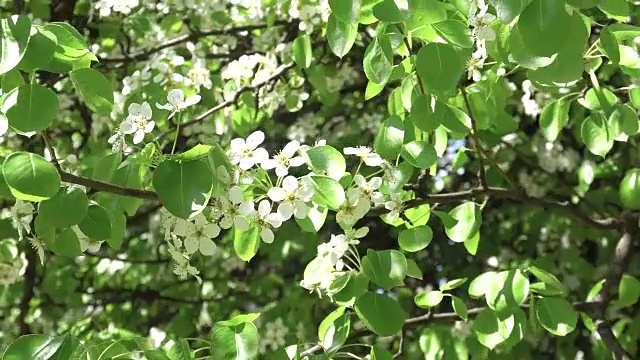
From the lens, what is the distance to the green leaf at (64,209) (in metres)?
1.07

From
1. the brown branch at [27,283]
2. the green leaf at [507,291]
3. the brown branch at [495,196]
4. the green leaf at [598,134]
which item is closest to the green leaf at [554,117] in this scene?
the green leaf at [598,134]

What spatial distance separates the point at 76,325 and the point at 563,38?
241 cm

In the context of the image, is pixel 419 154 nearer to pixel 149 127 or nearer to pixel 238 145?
pixel 238 145

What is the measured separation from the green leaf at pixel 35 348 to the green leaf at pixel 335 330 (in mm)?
421

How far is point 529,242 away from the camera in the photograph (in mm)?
3115

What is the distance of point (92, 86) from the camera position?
116 cm

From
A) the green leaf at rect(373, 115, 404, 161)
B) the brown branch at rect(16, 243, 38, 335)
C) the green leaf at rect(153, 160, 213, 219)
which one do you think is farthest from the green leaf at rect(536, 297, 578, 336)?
the brown branch at rect(16, 243, 38, 335)

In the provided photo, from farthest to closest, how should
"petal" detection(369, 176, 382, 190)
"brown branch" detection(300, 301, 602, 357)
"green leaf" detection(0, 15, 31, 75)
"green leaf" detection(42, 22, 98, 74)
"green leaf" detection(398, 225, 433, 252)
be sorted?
"brown branch" detection(300, 301, 602, 357)
"green leaf" detection(398, 225, 433, 252)
"petal" detection(369, 176, 382, 190)
"green leaf" detection(42, 22, 98, 74)
"green leaf" detection(0, 15, 31, 75)

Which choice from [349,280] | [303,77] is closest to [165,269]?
[303,77]

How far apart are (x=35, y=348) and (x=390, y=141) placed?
587 millimetres

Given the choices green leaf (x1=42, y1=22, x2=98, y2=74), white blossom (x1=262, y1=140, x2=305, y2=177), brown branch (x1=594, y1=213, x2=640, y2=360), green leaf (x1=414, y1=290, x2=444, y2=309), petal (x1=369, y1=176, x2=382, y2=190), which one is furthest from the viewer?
brown branch (x1=594, y1=213, x2=640, y2=360)

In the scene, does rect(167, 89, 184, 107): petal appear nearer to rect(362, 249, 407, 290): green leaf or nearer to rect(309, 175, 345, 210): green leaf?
rect(309, 175, 345, 210): green leaf

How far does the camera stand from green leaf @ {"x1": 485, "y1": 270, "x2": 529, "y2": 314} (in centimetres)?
145

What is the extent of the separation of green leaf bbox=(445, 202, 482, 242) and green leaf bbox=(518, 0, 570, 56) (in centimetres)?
61
